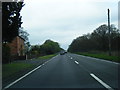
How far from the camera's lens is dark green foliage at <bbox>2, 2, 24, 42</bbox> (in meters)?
21.9

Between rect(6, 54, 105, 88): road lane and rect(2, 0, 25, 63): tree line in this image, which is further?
rect(2, 0, 25, 63): tree line

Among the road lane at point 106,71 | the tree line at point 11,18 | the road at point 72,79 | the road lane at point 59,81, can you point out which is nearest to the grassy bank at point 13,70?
the road at point 72,79

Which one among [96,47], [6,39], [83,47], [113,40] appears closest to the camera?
[6,39]

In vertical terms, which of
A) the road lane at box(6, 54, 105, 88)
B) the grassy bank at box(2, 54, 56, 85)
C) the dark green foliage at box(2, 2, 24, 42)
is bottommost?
the grassy bank at box(2, 54, 56, 85)

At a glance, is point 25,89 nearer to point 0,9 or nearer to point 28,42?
point 0,9

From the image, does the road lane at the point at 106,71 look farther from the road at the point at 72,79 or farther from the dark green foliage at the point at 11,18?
the dark green foliage at the point at 11,18

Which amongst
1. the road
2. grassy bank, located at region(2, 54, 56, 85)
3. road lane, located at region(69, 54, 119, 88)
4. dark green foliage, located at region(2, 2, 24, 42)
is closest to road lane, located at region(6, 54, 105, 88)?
the road

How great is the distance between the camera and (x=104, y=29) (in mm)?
113625

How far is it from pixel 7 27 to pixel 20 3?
2.43 m

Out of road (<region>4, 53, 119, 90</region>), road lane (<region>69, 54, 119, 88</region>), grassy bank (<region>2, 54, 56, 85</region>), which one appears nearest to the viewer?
road (<region>4, 53, 119, 90</region>)

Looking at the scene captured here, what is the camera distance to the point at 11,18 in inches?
907

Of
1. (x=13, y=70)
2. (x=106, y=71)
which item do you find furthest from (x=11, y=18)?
(x=106, y=71)

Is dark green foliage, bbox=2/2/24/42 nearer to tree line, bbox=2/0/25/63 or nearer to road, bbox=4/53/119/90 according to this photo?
tree line, bbox=2/0/25/63

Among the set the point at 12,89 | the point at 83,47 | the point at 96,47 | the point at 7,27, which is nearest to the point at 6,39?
the point at 7,27
